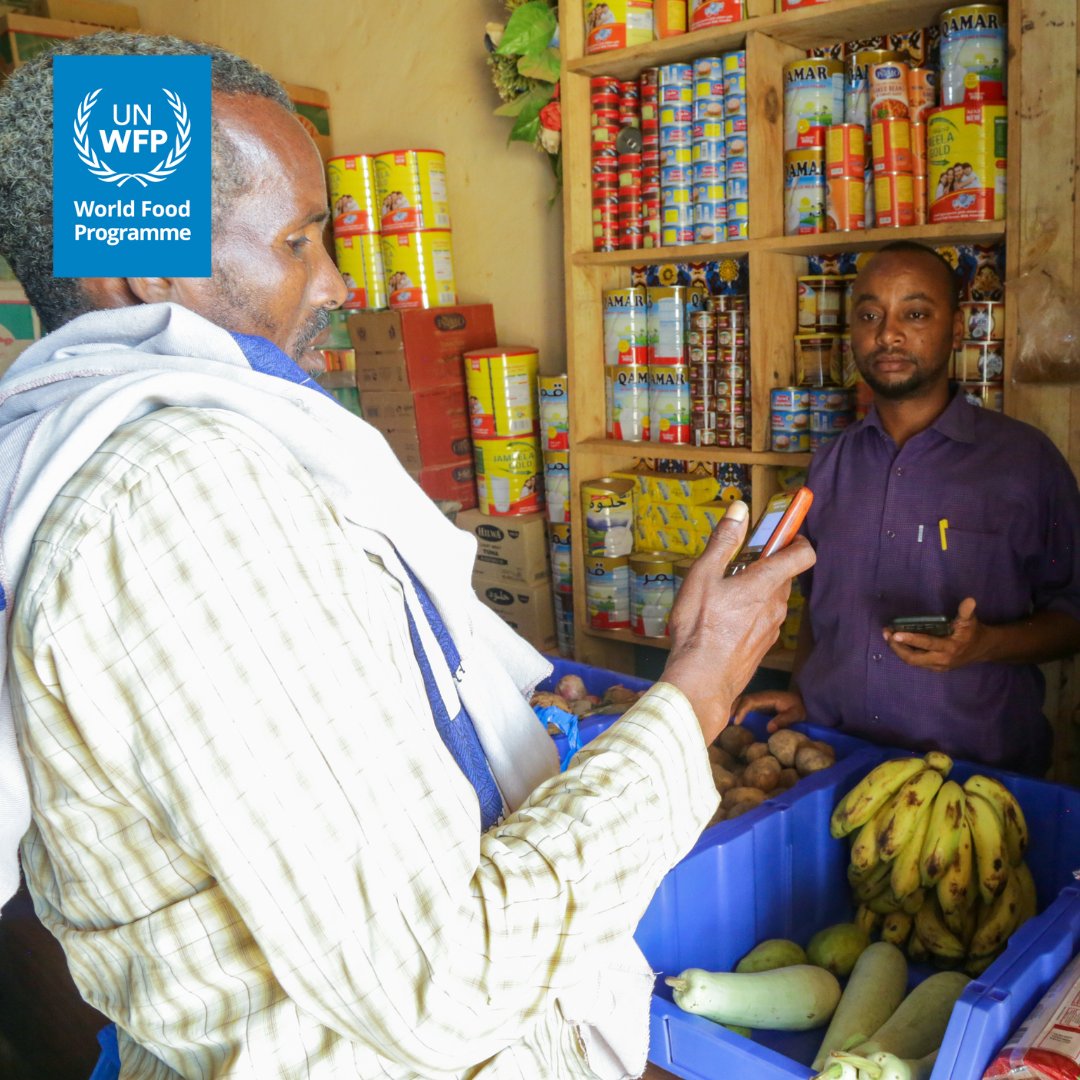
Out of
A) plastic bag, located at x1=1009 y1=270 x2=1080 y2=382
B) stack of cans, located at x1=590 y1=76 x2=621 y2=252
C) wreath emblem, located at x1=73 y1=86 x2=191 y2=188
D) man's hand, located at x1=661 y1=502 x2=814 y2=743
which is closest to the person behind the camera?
wreath emblem, located at x1=73 y1=86 x2=191 y2=188

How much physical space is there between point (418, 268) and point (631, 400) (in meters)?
0.87

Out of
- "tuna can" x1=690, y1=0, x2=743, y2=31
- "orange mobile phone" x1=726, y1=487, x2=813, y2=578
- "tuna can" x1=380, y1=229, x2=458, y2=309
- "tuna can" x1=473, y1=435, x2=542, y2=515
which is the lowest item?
"tuna can" x1=473, y1=435, x2=542, y2=515

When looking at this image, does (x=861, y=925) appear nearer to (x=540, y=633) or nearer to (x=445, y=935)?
(x=445, y=935)

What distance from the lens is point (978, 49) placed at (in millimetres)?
2039

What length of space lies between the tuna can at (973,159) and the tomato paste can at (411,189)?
1552 mm

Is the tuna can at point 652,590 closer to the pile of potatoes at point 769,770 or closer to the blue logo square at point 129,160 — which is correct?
the pile of potatoes at point 769,770

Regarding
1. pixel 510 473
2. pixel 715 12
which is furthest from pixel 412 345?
pixel 715 12

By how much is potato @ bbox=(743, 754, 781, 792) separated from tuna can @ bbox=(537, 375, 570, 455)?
1.25 meters

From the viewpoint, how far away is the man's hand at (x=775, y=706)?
6.72 feet

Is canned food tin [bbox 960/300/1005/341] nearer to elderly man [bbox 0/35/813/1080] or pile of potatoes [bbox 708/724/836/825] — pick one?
pile of potatoes [bbox 708/724/836/825]

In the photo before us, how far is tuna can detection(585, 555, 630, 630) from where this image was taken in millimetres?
2783

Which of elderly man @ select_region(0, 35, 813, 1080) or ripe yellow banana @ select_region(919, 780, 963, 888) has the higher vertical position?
elderly man @ select_region(0, 35, 813, 1080)

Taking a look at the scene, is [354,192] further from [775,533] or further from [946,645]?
[775,533]

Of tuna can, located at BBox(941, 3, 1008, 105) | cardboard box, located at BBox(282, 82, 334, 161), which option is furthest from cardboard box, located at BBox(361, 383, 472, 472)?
tuna can, located at BBox(941, 3, 1008, 105)
